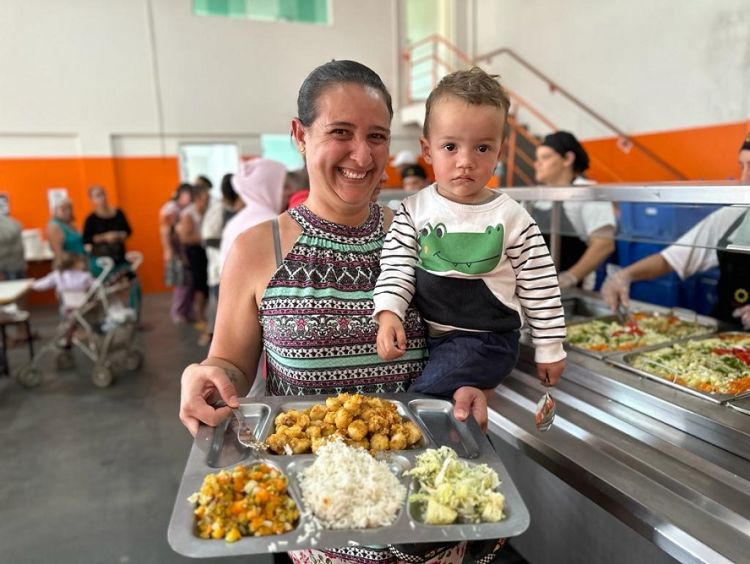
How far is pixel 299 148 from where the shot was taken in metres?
1.42

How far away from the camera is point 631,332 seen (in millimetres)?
2266

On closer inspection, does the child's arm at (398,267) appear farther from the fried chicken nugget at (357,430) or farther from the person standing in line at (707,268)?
the person standing in line at (707,268)

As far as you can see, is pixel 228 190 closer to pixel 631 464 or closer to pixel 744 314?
pixel 744 314

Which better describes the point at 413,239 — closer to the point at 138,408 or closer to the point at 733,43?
the point at 138,408

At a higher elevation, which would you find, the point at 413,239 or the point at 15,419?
the point at 413,239

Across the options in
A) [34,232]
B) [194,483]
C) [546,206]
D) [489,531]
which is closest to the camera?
[489,531]

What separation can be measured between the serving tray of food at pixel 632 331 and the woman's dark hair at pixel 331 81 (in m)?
1.31

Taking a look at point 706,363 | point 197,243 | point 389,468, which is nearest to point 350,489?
point 389,468

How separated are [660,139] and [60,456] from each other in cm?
678

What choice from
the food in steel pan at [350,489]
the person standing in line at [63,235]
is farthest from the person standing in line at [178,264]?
the food in steel pan at [350,489]

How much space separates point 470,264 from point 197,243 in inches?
233

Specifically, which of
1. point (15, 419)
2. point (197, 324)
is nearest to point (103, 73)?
point (197, 324)

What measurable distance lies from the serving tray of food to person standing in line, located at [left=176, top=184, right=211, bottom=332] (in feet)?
17.6

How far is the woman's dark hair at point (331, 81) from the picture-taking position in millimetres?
1285
